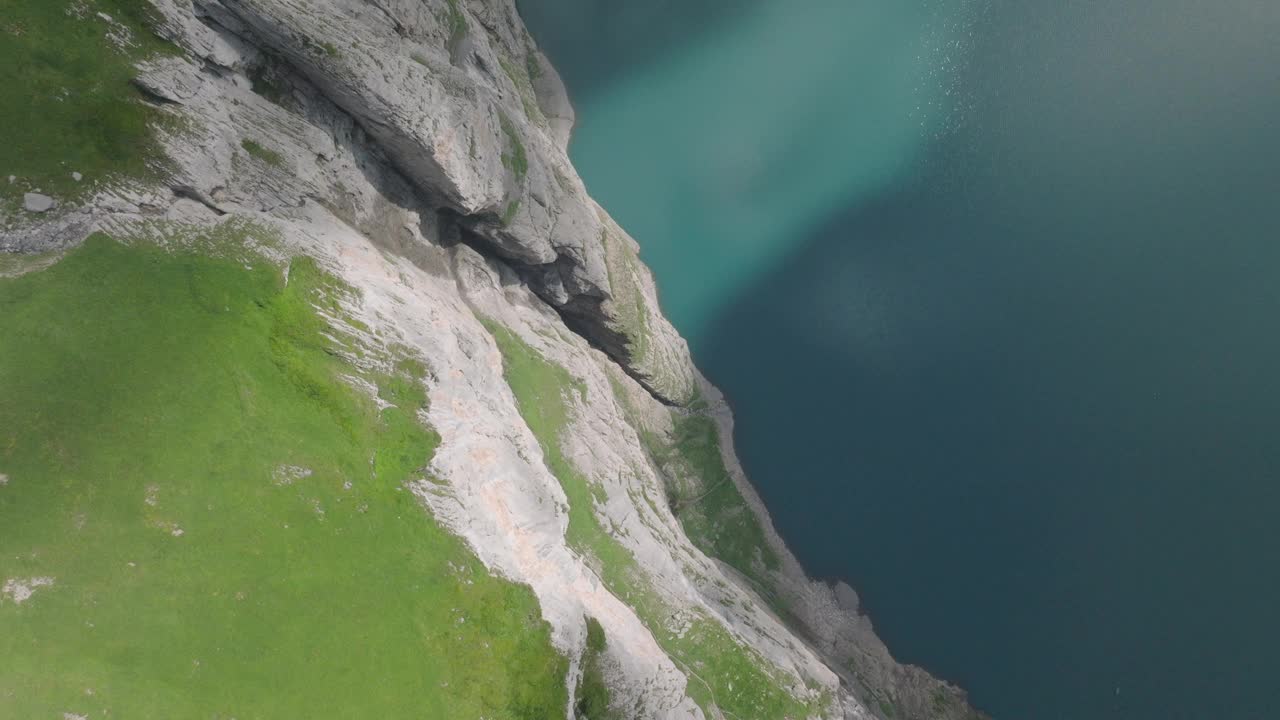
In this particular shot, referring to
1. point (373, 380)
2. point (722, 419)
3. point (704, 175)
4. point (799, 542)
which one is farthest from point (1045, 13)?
point (373, 380)

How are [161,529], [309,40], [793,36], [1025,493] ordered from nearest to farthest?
1. [161,529]
2. [309,40]
3. [1025,493]
4. [793,36]

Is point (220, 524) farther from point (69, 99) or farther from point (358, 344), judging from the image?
point (69, 99)

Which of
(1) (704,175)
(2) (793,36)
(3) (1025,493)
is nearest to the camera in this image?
(3) (1025,493)

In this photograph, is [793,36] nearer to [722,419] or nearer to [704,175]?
[704,175]

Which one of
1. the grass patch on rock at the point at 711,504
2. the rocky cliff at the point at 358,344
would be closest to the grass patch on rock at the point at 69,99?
the rocky cliff at the point at 358,344

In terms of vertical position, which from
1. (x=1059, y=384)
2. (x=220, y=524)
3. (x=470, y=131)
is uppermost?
(x=1059, y=384)

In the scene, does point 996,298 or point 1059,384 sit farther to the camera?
point 996,298

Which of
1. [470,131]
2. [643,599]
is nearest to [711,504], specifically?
[643,599]

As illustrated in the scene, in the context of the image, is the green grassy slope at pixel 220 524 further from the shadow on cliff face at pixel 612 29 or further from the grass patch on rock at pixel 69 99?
the shadow on cliff face at pixel 612 29
